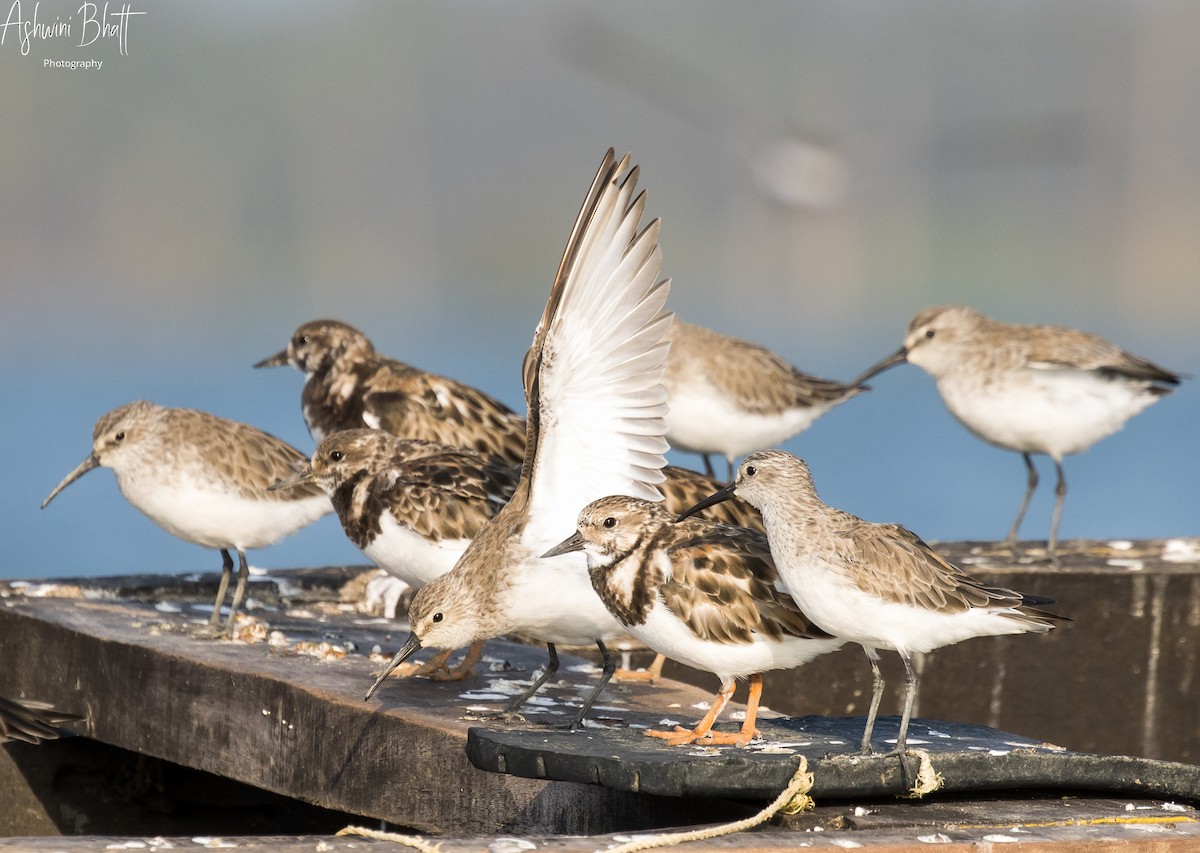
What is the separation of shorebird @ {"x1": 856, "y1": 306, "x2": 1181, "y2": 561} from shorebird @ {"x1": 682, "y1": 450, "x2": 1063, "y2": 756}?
16.6ft

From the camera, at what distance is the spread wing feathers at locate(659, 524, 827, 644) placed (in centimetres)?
569

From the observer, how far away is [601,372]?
653 centimetres

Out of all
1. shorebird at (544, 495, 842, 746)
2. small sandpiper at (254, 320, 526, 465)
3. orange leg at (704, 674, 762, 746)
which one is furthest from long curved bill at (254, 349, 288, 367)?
orange leg at (704, 674, 762, 746)

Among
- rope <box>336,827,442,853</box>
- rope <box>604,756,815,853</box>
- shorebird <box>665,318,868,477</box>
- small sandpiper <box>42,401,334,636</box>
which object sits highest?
shorebird <box>665,318,868,477</box>

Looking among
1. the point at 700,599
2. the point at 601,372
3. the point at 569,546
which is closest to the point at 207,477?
the point at 601,372

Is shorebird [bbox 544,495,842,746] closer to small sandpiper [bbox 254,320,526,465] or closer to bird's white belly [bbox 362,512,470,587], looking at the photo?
bird's white belly [bbox 362,512,470,587]

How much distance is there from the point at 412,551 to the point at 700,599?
202cm

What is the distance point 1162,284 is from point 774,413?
34987 millimetres

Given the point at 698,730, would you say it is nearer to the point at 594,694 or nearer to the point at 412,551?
the point at 594,694

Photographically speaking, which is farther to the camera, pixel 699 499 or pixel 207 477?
pixel 207 477

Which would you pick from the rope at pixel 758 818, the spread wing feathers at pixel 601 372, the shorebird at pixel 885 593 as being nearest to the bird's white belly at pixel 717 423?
the spread wing feathers at pixel 601 372

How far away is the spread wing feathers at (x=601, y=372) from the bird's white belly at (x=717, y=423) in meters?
4.46

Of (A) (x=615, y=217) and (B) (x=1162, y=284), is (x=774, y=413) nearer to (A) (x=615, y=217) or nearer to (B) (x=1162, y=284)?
(A) (x=615, y=217)

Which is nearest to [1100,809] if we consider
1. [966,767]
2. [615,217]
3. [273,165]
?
[966,767]
